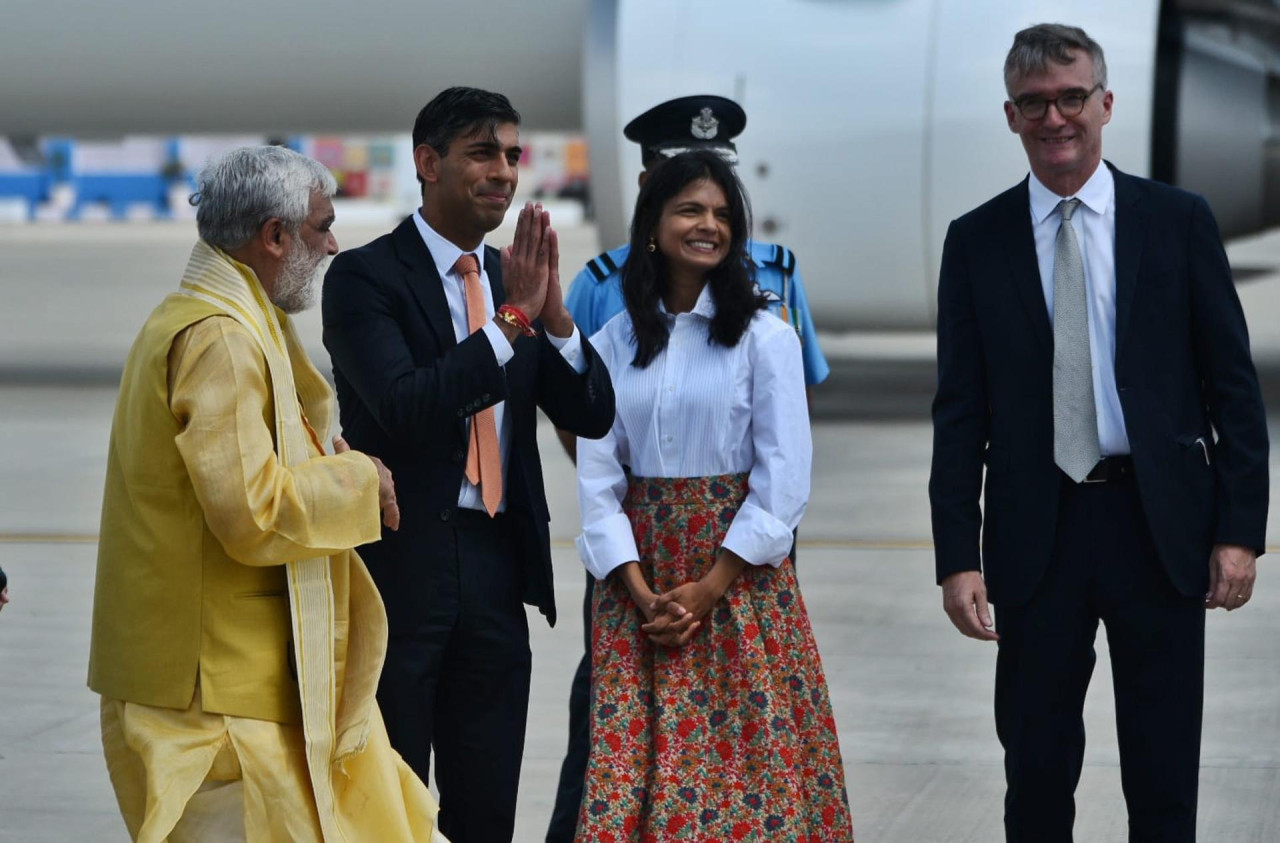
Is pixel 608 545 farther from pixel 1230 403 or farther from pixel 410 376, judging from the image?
pixel 1230 403

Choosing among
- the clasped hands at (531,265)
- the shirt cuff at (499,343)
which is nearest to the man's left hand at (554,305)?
the clasped hands at (531,265)

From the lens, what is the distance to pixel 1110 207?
3184mm

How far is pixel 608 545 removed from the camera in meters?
3.35

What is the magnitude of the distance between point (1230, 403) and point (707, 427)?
919 millimetres

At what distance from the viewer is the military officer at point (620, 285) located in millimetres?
3707

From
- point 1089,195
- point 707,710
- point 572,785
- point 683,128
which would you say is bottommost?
point 572,785

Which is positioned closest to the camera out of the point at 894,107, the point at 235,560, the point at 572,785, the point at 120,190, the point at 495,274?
the point at 235,560

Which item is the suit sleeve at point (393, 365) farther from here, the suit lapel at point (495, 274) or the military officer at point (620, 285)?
the military officer at point (620, 285)

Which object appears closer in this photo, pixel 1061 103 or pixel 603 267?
pixel 1061 103

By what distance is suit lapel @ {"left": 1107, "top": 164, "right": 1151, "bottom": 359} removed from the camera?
10.2 ft

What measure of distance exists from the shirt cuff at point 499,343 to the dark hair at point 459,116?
372mm

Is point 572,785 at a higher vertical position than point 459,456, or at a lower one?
lower

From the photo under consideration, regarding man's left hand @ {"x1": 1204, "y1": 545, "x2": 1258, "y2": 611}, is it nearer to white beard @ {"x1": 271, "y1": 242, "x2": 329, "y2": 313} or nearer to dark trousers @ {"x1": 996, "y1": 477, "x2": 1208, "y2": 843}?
dark trousers @ {"x1": 996, "y1": 477, "x2": 1208, "y2": 843}

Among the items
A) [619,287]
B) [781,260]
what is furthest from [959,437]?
[619,287]
